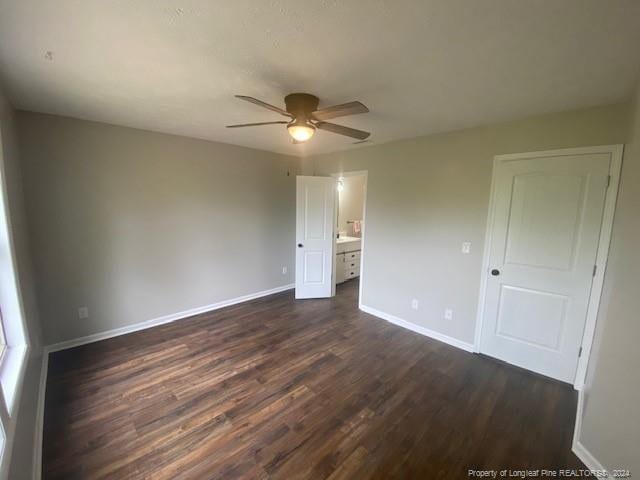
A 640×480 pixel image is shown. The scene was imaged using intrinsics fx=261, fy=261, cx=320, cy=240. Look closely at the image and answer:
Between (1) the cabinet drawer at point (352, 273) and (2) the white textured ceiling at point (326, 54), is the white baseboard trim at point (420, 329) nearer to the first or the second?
(1) the cabinet drawer at point (352, 273)

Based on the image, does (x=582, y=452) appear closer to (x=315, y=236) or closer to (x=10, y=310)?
(x=315, y=236)

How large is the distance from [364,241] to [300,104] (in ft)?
7.43

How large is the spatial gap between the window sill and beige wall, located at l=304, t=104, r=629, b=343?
3363 millimetres

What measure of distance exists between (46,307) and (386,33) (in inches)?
148

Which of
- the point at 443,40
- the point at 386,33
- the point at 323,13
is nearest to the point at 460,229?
the point at 443,40

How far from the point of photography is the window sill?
1.32 meters

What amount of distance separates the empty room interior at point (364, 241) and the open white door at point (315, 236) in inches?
21.8

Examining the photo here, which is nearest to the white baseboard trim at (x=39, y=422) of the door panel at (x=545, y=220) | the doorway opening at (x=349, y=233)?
the doorway opening at (x=349, y=233)

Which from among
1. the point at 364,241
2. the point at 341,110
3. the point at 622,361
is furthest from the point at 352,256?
the point at 622,361

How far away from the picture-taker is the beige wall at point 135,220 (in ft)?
8.48

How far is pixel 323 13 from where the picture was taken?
3.79 ft

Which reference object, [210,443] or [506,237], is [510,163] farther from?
[210,443]

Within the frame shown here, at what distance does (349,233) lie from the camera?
6105 mm

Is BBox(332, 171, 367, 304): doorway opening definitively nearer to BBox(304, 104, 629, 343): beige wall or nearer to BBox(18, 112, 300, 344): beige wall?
BBox(304, 104, 629, 343): beige wall
